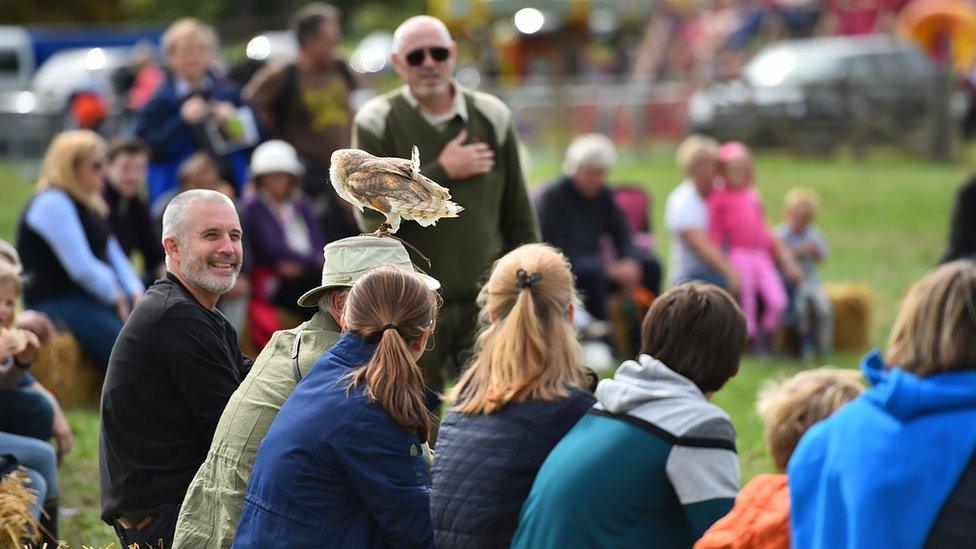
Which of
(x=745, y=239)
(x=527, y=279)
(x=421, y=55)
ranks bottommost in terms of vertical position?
(x=745, y=239)

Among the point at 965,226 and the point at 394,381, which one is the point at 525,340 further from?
the point at 965,226

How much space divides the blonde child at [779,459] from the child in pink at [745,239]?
231 inches

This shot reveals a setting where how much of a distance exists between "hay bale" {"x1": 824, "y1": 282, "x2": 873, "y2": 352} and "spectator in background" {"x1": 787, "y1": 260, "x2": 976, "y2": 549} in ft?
26.8

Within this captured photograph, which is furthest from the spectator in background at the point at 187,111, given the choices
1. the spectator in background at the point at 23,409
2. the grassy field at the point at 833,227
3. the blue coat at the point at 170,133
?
the spectator in background at the point at 23,409

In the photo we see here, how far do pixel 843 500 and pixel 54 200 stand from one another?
5.92 meters

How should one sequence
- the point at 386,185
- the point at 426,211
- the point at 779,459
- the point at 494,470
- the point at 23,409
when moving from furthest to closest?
the point at 23,409 < the point at 779,459 < the point at 426,211 < the point at 386,185 < the point at 494,470

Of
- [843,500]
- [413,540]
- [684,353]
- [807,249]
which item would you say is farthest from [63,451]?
[807,249]

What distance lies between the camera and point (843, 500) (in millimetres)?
3410

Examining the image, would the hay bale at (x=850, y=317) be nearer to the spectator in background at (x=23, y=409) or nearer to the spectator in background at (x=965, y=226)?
the spectator in background at (x=965, y=226)

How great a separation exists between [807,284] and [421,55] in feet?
19.9

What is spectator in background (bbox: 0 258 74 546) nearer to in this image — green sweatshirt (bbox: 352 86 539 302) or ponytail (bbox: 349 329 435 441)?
green sweatshirt (bbox: 352 86 539 302)

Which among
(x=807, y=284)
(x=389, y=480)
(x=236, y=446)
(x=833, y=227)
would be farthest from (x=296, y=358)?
(x=833, y=227)

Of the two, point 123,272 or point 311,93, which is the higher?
point 311,93

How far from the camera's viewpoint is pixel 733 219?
1115cm
